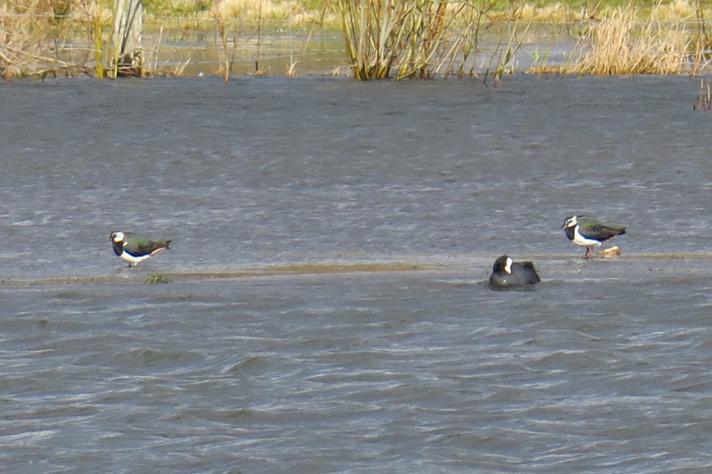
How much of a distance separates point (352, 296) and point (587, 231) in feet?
6.27

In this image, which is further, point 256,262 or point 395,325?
point 256,262

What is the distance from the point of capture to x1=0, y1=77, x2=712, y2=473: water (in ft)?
21.2

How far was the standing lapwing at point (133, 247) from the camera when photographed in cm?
1016

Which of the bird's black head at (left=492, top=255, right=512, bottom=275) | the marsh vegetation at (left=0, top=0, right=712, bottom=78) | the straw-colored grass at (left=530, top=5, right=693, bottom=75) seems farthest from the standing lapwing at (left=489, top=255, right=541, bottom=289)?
the straw-colored grass at (left=530, top=5, right=693, bottom=75)

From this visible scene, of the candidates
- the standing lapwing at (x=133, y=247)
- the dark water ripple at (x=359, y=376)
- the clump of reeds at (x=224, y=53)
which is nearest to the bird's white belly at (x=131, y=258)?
the standing lapwing at (x=133, y=247)

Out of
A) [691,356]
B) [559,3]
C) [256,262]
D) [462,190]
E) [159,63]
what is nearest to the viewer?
[691,356]

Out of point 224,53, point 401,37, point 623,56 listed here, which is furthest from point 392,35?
point 224,53

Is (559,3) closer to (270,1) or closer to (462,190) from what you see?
(270,1)

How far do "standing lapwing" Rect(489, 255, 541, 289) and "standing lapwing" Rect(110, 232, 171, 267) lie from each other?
2.34 m

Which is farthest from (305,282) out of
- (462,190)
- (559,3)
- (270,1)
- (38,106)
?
(270,1)

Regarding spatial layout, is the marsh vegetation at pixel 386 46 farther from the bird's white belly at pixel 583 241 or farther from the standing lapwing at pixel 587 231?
the bird's white belly at pixel 583 241

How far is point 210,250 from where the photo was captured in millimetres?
10930

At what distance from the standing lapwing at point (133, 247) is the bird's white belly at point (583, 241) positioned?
2.75m

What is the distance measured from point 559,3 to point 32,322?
118 feet
